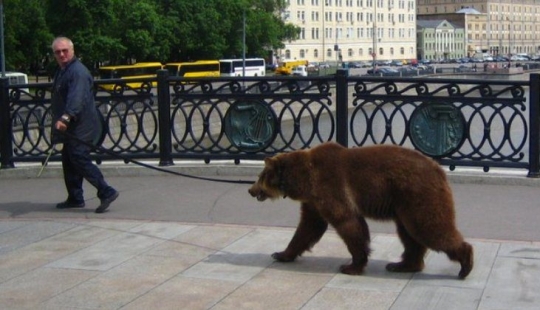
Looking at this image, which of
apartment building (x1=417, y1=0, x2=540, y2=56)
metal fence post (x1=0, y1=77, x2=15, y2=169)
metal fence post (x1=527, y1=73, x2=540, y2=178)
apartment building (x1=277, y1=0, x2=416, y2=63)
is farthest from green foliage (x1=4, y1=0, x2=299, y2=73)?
apartment building (x1=417, y1=0, x2=540, y2=56)

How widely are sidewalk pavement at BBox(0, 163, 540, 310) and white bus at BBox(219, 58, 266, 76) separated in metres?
74.7

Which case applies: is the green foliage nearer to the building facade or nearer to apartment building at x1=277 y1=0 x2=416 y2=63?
apartment building at x1=277 y1=0 x2=416 y2=63

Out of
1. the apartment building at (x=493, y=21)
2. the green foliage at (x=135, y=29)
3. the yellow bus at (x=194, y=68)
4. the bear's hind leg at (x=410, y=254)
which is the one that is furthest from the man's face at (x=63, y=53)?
the apartment building at (x=493, y=21)

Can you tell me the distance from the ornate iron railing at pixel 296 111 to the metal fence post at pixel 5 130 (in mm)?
14

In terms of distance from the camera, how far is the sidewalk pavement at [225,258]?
A: 247 inches

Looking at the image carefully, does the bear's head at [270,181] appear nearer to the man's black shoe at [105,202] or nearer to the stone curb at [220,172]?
the man's black shoe at [105,202]

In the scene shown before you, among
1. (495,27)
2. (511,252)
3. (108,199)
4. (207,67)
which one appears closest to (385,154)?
(511,252)

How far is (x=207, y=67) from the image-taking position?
82750 millimetres

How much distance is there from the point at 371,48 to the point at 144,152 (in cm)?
14686

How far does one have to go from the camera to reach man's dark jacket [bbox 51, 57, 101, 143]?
29.3 feet

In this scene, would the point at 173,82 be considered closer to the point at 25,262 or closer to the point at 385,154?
the point at 25,262

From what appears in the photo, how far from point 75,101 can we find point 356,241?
3.57 meters

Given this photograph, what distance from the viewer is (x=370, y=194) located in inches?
261

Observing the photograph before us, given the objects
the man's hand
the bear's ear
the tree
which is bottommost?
the bear's ear
